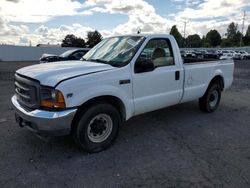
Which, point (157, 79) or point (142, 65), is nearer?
point (142, 65)

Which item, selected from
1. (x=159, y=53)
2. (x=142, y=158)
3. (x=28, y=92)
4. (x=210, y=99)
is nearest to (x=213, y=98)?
A: (x=210, y=99)

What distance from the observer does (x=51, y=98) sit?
3.17m

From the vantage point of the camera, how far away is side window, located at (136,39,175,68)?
4.38 m

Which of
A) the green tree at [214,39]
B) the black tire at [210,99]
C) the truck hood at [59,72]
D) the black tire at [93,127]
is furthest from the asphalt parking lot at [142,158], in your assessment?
the green tree at [214,39]

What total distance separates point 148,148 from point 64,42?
78.9 meters

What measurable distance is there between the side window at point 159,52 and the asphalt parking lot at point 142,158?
1451 mm

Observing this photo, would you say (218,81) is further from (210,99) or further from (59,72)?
(59,72)

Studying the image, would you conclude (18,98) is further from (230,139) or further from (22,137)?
(230,139)

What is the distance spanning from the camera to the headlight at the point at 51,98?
10.3 feet

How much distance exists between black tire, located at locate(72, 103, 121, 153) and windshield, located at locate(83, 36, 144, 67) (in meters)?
0.84

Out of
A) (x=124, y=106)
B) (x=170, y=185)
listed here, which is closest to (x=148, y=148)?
(x=124, y=106)

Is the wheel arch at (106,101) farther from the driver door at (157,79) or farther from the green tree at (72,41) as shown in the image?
the green tree at (72,41)

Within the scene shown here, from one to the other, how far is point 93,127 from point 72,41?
7606 cm

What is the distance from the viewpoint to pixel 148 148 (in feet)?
13.0
